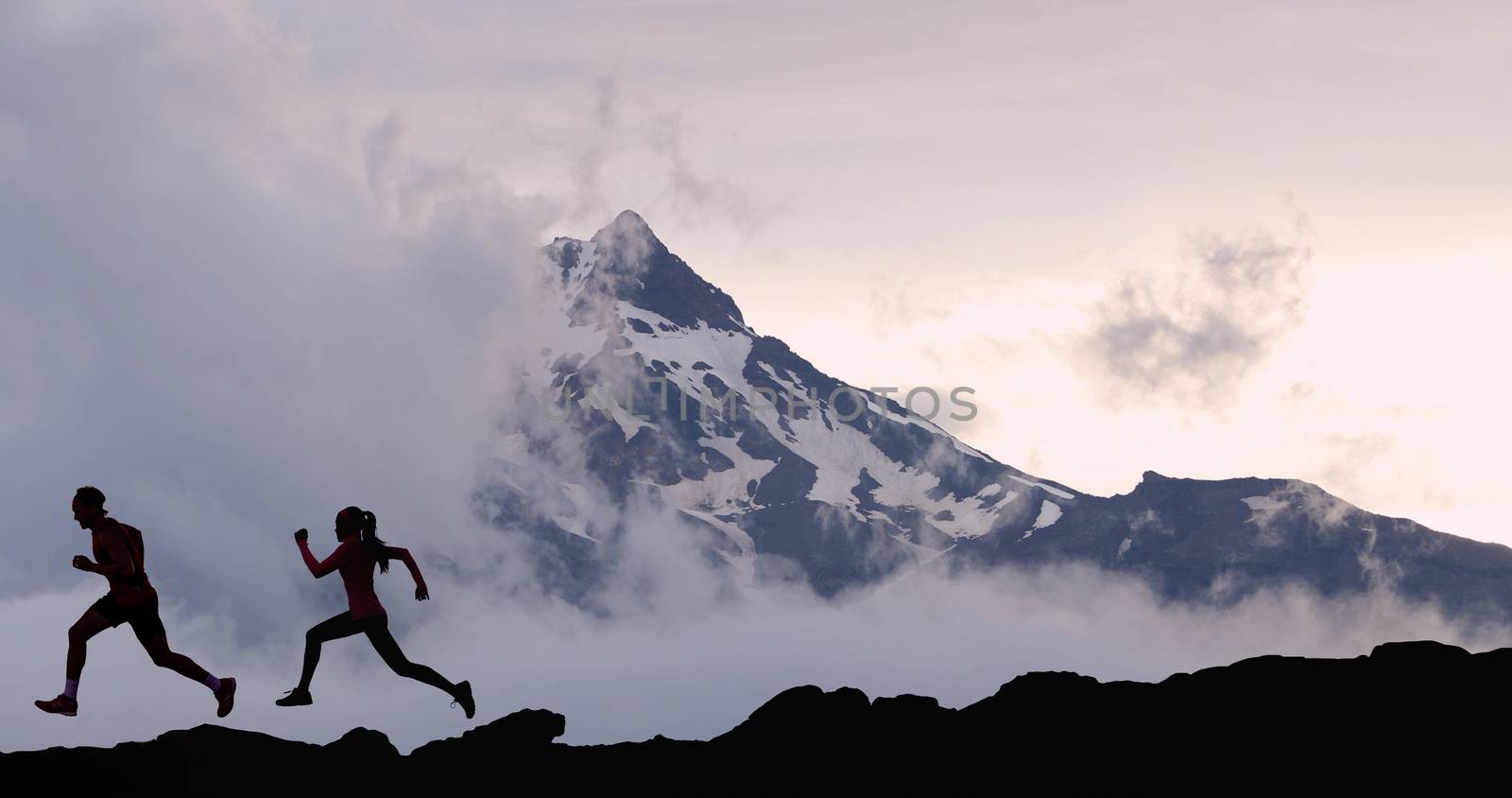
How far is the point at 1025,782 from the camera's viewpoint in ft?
87.7

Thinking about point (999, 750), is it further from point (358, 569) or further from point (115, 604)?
point (115, 604)

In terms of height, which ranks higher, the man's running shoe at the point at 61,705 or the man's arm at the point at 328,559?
the man's arm at the point at 328,559

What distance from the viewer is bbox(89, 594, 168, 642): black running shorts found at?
82.2 ft

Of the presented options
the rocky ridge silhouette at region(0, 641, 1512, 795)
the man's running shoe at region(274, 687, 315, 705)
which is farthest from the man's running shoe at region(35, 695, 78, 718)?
the man's running shoe at region(274, 687, 315, 705)

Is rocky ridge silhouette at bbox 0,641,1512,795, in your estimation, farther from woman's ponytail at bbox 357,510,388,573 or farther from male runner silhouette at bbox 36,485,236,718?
woman's ponytail at bbox 357,510,388,573

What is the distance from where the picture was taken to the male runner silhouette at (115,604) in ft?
80.4

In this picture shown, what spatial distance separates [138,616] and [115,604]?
360mm

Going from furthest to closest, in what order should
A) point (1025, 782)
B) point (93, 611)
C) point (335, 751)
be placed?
point (335, 751), point (1025, 782), point (93, 611)

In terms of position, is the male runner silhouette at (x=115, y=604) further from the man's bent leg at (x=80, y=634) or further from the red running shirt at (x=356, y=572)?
the red running shirt at (x=356, y=572)

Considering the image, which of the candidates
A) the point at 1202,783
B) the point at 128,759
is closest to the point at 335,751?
the point at 128,759

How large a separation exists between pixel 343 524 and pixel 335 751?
4451mm

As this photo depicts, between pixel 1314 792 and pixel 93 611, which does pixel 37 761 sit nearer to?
pixel 93 611

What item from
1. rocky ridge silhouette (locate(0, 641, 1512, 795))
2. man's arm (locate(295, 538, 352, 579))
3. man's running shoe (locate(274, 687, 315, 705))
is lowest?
rocky ridge silhouette (locate(0, 641, 1512, 795))

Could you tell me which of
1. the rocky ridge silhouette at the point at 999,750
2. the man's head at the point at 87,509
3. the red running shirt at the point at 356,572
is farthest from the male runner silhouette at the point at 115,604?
the rocky ridge silhouette at the point at 999,750
